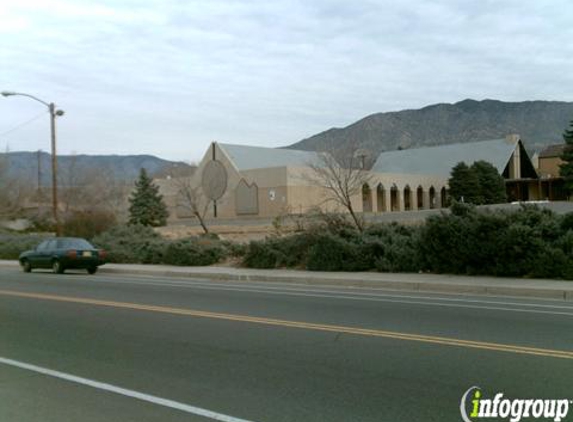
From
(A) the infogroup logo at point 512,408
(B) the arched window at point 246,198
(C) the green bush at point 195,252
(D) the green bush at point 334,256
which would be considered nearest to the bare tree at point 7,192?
(B) the arched window at point 246,198

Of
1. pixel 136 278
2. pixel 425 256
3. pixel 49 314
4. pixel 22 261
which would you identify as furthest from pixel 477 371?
pixel 22 261

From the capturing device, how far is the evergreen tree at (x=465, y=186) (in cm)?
7538

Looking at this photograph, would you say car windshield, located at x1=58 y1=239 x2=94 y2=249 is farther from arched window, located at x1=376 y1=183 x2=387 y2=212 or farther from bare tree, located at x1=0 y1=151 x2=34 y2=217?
arched window, located at x1=376 y1=183 x2=387 y2=212

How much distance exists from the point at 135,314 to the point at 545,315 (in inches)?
297

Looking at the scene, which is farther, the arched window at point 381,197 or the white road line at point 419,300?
the arched window at point 381,197

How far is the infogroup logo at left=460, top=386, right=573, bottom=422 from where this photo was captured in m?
5.79

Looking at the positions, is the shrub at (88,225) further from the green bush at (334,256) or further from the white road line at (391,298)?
the green bush at (334,256)

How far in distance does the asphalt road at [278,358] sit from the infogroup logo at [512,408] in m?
0.13

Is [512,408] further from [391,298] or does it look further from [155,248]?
[155,248]

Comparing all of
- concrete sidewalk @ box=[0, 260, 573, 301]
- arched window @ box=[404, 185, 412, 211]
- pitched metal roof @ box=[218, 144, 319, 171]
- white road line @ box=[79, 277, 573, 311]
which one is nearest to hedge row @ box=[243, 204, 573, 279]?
concrete sidewalk @ box=[0, 260, 573, 301]

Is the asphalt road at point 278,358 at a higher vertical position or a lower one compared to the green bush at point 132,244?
lower

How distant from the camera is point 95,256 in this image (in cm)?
2547

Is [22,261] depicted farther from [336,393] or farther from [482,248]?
[336,393]

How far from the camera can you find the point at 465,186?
75.7 m
